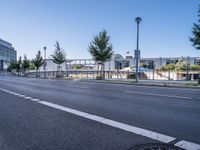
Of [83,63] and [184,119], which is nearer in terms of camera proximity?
[184,119]

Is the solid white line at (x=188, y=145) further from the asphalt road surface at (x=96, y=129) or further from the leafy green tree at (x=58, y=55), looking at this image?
the leafy green tree at (x=58, y=55)

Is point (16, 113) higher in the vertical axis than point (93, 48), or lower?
lower

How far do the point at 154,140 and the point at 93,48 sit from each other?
86.9ft

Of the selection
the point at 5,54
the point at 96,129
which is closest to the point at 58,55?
the point at 96,129

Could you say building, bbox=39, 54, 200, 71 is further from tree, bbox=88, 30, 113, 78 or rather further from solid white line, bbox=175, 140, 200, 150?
solid white line, bbox=175, 140, 200, 150

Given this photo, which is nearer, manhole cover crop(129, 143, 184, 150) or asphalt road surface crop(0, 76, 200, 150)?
manhole cover crop(129, 143, 184, 150)

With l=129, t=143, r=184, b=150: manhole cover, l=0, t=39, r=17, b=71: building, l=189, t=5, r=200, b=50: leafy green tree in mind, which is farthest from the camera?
l=0, t=39, r=17, b=71: building

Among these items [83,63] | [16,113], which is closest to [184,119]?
[16,113]

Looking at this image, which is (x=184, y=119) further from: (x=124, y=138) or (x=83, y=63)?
(x=83, y=63)

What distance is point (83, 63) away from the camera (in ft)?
326

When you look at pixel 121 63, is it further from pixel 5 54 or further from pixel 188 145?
pixel 5 54

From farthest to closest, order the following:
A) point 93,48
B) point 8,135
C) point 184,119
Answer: point 93,48
point 184,119
point 8,135

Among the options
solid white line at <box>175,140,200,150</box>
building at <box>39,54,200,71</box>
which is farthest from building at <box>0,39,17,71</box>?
solid white line at <box>175,140,200,150</box>

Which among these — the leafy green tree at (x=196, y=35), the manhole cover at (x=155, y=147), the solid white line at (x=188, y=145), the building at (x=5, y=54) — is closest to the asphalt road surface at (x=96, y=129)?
the solid white line at (x=188, y=145)
